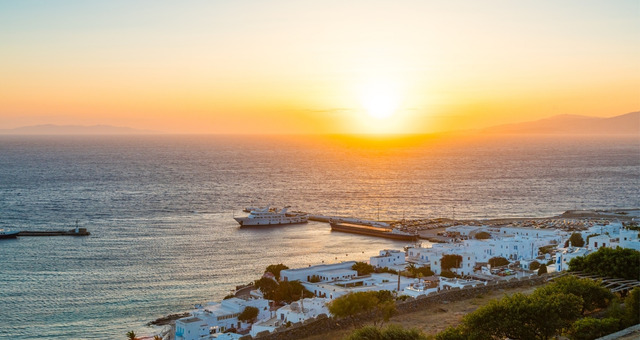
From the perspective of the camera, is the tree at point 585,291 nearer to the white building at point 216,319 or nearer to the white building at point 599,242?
the white building at point 216,319

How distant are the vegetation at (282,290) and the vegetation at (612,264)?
14.6 meters

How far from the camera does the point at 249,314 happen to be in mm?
28766

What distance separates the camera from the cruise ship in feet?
218

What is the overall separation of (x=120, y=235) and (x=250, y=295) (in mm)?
27103

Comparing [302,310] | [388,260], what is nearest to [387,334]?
[302,310]

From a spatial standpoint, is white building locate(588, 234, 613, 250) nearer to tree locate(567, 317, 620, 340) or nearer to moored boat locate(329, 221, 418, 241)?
moored boat locate(329, 221, 418, 241)

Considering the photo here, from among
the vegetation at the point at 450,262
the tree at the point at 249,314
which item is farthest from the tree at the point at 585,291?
the vegetation at the point at 450,262

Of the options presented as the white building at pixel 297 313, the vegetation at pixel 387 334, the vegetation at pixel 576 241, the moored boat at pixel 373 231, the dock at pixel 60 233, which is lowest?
the moored boat at pixel 373 231

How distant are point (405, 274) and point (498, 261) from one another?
7779mm

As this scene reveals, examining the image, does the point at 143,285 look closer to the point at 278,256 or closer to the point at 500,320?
the point at 278,256

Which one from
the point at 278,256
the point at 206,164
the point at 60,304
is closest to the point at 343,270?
the point at 278,256

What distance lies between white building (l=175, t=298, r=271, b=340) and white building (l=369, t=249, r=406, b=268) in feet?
42.5

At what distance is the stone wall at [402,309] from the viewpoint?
13.7 meters

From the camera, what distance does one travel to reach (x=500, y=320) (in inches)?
529
